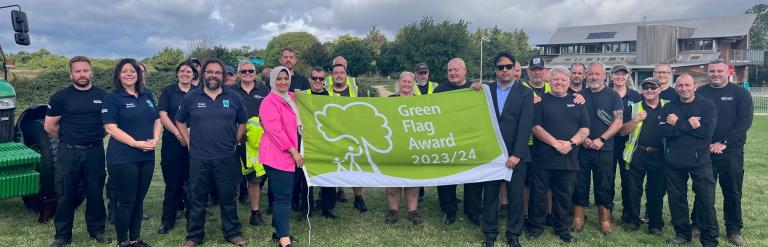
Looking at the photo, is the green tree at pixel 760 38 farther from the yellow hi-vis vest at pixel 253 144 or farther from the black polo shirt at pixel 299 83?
the yellow hi-vis vest at pixel 253 144

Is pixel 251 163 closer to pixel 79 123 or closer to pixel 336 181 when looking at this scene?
pixel 336 181

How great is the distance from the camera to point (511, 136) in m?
5.57

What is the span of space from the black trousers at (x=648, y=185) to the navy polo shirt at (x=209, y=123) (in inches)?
167

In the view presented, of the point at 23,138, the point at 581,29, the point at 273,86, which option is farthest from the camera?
the point at 581,29

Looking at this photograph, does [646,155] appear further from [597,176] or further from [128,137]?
[128,137]

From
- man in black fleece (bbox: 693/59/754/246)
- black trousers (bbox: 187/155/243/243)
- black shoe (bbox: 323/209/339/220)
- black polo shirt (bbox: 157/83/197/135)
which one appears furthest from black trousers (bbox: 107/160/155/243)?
man in black fleece (bbox: 693/59/754/246)

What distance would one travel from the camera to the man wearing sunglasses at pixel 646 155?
5844 mm

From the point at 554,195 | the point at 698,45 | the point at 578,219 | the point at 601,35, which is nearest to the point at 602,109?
the point at 554,195

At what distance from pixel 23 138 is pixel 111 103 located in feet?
8.27

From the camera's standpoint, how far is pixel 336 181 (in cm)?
589

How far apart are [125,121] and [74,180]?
3.05ft

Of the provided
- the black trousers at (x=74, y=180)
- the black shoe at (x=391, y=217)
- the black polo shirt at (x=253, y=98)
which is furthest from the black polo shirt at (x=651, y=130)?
the black trousers at (x=74, y=180)

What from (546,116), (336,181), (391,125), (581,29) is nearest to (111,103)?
(336,181)

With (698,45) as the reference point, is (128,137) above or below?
below
